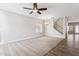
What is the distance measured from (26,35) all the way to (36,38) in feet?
1.11

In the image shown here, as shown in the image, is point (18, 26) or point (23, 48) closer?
point (18, 26)

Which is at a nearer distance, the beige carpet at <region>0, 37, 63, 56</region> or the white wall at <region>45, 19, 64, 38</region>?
the beige carpet at <region>0, 37, 63, 56</region>

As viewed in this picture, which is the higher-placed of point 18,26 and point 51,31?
point 18,26

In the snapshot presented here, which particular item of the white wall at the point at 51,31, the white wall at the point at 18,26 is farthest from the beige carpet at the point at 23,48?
the white wall at the point at 51,31

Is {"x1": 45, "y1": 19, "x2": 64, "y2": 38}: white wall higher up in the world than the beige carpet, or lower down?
higher up

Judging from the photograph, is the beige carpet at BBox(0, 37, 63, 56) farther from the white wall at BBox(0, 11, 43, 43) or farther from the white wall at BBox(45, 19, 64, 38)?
the white wall at BBox(45, 19, 64, 38)

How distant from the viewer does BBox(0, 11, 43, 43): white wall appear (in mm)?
2039

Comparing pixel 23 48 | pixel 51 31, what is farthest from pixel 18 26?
pixel 51 31

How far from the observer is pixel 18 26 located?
Answer: 2.07 m

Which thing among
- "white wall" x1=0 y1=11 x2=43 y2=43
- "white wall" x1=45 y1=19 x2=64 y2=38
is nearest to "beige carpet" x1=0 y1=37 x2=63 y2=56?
"white wall" x1=0 y1=11 x2=43 y2=43

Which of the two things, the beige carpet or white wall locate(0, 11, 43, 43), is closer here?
the beige carpet

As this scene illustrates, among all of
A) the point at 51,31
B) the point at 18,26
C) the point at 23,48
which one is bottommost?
the point at 23,48

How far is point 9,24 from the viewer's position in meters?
2.10

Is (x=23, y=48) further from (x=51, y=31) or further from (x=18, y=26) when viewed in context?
(x=51, y=31)
